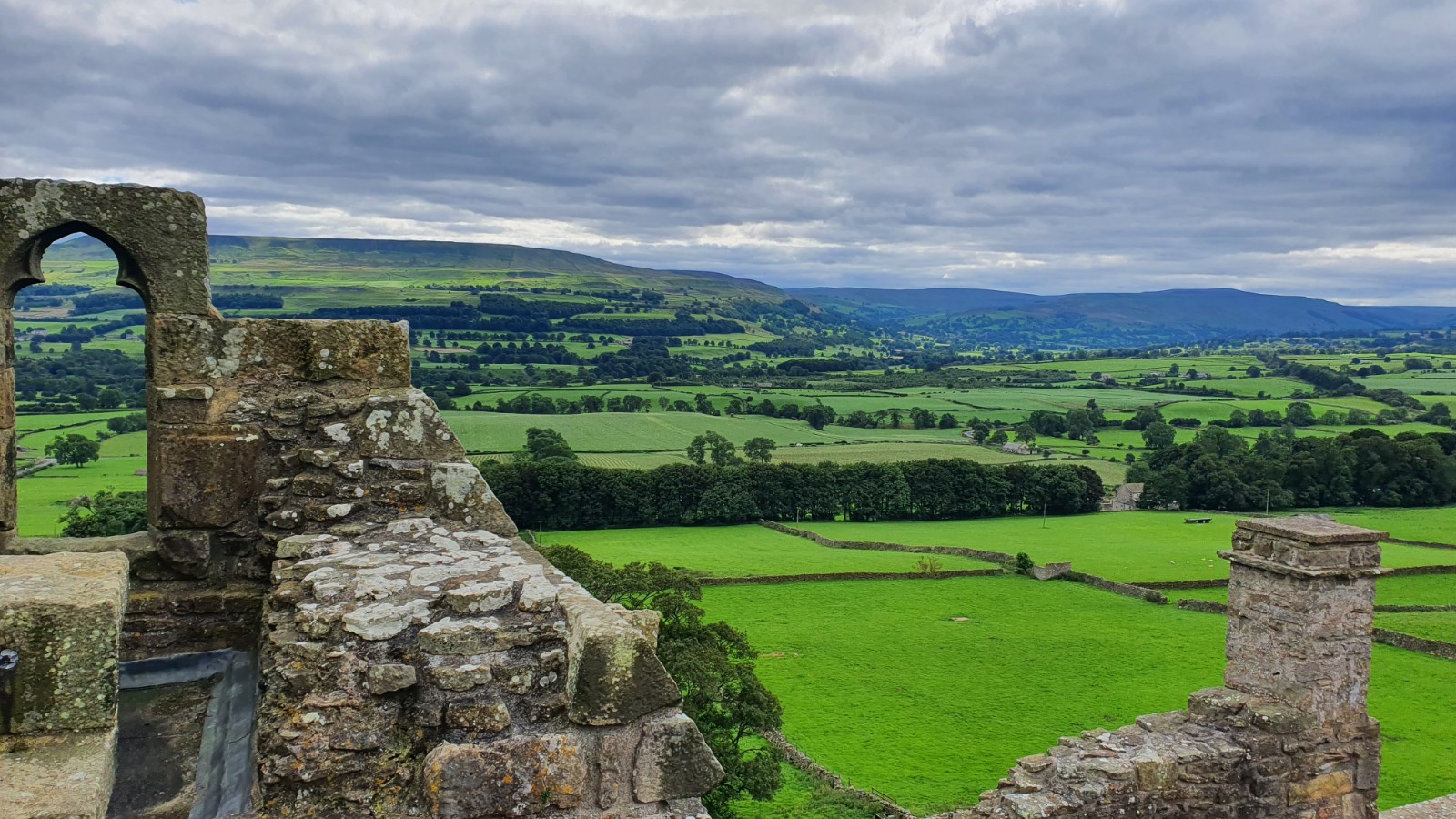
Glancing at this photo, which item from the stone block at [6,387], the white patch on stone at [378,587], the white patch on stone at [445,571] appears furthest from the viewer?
the stone block at [6,387]

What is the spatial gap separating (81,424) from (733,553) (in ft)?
135

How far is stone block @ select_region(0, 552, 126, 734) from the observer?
278 cm

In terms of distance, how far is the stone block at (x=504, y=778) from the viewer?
319 centimetres

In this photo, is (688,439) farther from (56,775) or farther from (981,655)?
(56,775)

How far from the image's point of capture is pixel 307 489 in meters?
4.98

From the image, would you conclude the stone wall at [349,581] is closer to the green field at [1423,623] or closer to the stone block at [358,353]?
the stone block at [358,353]

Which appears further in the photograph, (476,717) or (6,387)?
(6,387)

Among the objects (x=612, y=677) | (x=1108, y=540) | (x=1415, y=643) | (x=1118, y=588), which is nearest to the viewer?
(x=612, y=677)

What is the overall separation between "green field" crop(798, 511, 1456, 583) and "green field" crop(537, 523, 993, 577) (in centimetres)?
367

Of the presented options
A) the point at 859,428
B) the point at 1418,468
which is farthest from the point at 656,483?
the point at 1418,468

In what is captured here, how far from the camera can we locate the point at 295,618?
370cm

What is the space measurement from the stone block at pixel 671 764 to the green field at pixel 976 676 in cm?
1683

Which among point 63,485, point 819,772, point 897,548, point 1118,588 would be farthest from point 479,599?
point 63,485

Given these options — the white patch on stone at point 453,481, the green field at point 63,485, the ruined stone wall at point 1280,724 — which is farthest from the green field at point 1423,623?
the green field at point 63,485
